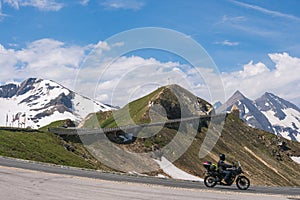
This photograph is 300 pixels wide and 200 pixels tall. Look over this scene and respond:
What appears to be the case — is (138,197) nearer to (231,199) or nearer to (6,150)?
(231,199)

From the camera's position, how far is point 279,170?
191500 mm

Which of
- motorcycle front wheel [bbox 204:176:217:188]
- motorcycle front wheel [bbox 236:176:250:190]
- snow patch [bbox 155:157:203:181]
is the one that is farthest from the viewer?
snow patch [bbox 155:157:203:181]

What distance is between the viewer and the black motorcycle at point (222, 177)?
31.1 metres

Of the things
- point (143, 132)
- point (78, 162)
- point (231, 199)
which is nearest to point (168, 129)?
point (143, 132)

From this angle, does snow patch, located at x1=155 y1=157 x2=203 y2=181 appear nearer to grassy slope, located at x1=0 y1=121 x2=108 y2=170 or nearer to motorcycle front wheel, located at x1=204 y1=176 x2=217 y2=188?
grassy slope, located at x1=0 y1=121 x2=108 y2=170

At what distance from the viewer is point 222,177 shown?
31562 millimetres

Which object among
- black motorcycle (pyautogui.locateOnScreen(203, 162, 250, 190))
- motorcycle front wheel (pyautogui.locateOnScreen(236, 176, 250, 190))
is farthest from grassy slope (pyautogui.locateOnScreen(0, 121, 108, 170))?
motorcycle front wheel (pyautogui.locateOnScreen(236, 176, 250, 190))

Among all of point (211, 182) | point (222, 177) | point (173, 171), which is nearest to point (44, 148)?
point (173, 171)

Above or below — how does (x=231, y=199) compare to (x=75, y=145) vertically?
below

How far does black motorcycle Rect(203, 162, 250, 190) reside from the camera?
31.1 m

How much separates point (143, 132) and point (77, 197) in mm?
111087

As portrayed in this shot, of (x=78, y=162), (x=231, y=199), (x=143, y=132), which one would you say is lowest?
(x=231, y=199)

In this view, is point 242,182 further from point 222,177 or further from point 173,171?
point 173,171

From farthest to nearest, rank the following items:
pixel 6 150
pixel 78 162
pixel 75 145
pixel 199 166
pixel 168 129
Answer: pixel 168 129 → pixel 199 166 → pixel 75 145 → pixel 78 162 → pixel 6 150
